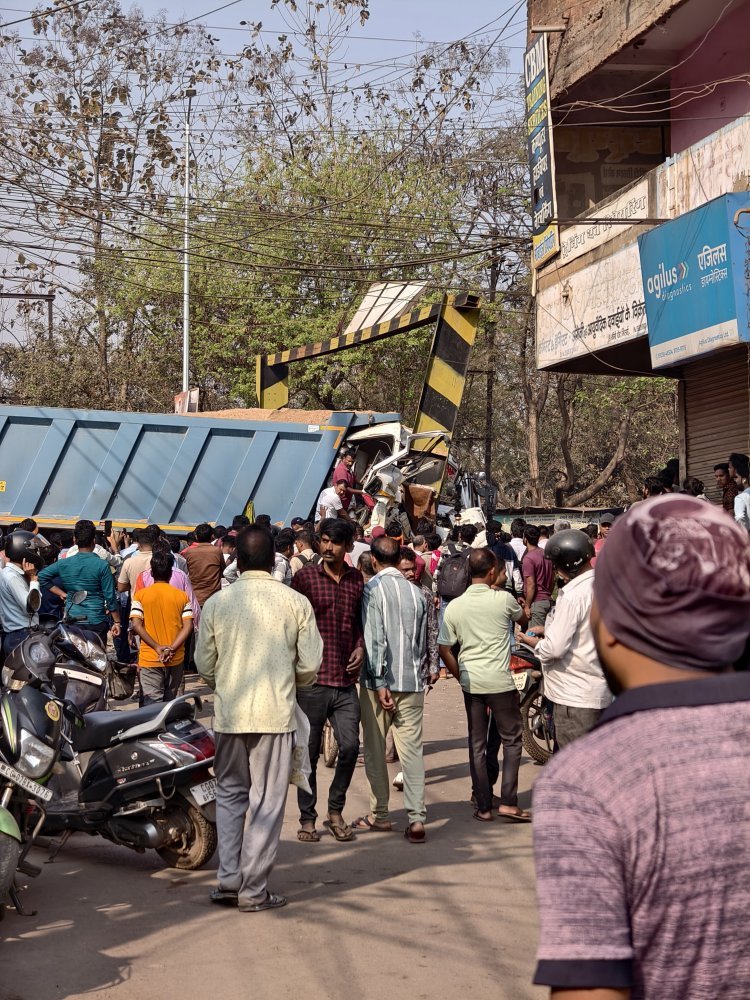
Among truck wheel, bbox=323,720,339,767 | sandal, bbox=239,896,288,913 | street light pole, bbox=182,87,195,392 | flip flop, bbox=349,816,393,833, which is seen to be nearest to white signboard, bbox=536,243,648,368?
Result: truck wheel, bbox=323,720,339,767

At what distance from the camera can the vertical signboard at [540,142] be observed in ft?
53.2

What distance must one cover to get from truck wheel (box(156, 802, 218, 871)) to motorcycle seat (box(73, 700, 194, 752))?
45cm

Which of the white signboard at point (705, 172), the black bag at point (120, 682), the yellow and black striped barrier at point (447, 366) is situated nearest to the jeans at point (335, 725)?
the black bag at point (120, 682)

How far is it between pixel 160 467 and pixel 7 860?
538 inches

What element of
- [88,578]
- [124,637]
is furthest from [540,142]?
[88,578]

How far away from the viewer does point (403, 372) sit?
30062 mm

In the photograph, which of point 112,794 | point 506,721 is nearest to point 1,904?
point 112,794

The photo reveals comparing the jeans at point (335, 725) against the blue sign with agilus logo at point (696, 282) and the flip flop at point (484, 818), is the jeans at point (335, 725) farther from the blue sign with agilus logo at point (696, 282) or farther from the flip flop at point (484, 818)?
the blue sign with agilus logo at point (696, 282)

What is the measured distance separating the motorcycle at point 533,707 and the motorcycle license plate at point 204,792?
2979 millimetres

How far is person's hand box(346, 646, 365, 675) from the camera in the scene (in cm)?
686

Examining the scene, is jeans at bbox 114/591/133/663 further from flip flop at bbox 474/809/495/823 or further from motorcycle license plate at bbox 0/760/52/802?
motorcycle license plate at bbox 0/760/52/802

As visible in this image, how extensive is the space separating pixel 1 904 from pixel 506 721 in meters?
3.26

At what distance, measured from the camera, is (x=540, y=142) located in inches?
653

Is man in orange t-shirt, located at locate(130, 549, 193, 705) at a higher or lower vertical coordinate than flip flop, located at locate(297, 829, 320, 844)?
higher
